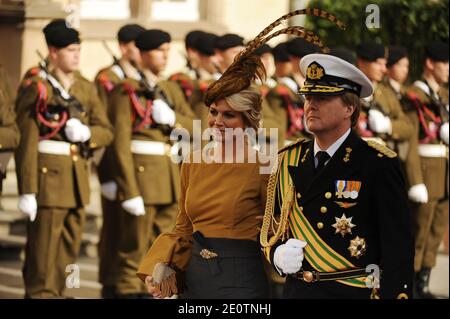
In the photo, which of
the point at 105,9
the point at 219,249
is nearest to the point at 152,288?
the point at 219,249

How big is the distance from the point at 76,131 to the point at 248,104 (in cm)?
337

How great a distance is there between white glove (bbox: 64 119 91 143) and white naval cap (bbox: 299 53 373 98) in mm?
3792

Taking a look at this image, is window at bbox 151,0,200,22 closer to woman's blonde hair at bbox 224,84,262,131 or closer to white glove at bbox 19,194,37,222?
white glove at bbox 19,194,37,222

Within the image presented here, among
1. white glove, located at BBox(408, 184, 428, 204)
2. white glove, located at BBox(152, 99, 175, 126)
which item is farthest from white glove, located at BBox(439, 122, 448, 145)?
white glove, located at BBox(152, 99, 175, 126)

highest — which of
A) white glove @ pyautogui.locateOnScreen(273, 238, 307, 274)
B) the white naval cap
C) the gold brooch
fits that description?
the white naval cap

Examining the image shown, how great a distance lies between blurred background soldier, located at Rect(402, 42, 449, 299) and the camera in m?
10.8

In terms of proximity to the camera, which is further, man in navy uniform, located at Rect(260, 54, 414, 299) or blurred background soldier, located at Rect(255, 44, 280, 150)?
blurred background soldier, located at Rect(255, 44, 280, 150)

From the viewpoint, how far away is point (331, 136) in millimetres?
5020

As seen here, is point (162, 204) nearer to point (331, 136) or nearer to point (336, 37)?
point (331, 136)

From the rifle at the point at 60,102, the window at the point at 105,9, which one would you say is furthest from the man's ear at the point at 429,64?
the window at the point at 105,9

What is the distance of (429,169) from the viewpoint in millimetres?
11016
